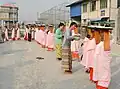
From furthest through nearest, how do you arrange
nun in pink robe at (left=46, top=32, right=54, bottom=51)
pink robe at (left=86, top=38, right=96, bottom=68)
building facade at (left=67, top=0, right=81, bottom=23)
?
building facade at (left=67, top=0, right=81, bottom=23), nun in pink robe at (left=46, top=32, right=54, bottom=51), pink robe at (left=86, top=38, right=96, bottom=68)

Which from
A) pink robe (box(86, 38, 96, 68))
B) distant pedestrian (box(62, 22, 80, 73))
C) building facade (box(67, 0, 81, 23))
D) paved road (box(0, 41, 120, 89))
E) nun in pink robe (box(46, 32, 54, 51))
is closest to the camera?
paved road (box(0, 41, 120, 89))

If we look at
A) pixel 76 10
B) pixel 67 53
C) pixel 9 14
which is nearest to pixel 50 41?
pixel 67 53

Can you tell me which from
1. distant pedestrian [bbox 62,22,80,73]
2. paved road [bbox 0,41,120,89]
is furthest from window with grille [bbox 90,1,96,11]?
distant pedestrian [bbox 62,22,80,73]

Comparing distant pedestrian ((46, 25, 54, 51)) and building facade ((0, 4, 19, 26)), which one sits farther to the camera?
building facade ((0, 4, 19, 26))

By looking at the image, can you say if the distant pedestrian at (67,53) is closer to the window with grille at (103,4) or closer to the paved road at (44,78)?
the paved road at (44,78)

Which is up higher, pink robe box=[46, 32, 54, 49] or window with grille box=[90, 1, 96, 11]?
window with grille box=[90, 1, 96, 11]

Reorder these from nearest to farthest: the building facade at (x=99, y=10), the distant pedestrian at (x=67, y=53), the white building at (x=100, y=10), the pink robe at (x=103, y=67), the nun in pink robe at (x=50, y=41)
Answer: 1. the pink robe at (x=103, y=67)
2. the distant pedestrian at (x=67, y=53)
3. the nun in pink robe at (x=50, y=41)
4. the white building at (x=100, y=10)
5. the building facade at (x=99, y=10)

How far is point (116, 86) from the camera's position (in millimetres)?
7840

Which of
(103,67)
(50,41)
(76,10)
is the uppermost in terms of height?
(76,10)

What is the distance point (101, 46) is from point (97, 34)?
0.68 m

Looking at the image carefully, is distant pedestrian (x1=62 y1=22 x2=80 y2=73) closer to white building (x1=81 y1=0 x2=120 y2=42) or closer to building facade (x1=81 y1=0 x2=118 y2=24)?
white building (x1=81 y1=0 x2=120 y2=42)

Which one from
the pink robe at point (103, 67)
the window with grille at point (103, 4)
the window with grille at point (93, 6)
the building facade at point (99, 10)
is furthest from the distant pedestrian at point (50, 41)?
the window with grille at point (93, 6)

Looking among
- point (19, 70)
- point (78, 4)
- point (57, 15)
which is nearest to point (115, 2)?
point (57, 15)

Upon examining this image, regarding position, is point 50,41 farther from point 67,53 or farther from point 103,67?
point 103,67
